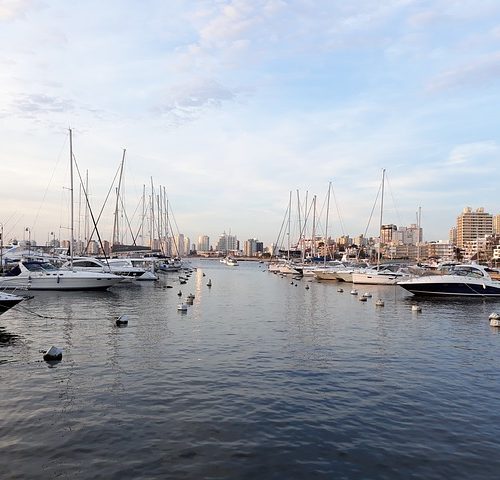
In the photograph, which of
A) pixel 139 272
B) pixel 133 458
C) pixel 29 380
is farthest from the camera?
pixel 139 272

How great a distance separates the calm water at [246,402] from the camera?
31.8 feet

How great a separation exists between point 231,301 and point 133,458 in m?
32.4

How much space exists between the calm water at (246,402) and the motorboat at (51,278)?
18.4 meters

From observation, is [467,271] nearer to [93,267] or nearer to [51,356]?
[93,267]

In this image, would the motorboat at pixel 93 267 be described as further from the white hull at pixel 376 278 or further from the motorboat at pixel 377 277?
the white hull at pixel 376 278

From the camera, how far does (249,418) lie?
12180 mm

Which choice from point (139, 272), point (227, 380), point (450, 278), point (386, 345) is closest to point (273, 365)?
point (227, 380)

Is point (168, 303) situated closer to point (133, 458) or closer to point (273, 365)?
point (273, 365)

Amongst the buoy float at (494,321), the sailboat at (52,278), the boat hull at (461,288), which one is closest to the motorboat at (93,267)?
the sailboat at (52,278)

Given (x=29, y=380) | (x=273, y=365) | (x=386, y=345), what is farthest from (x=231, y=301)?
(x=29, y=380)

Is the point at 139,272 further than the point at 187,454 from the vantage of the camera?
Yes

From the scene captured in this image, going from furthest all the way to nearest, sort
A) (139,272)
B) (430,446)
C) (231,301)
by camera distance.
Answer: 1. (139,272)
2. (231,301)
3. (430,446)

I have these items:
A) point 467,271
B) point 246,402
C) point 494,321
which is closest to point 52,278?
point 246,402

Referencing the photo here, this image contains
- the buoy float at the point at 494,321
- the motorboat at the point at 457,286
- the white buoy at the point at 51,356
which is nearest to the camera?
the white buoy at the point at 51,356
